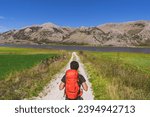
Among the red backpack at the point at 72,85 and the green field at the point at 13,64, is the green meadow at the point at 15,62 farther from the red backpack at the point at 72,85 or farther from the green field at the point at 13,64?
the red backpack at the point at 72,85

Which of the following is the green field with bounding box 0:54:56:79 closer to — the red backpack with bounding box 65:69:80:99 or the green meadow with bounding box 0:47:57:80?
the green meadow with bounding box 0:47:57:80

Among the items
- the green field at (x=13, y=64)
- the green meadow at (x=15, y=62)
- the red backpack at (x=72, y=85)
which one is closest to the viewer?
the red backpack at (x=72, y=85)

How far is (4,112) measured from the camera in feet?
44.4

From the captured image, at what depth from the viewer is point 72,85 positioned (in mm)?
12148

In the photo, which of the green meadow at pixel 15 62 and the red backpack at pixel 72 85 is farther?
the green meadow at pixel 15 62

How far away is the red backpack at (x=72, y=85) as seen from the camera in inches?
478

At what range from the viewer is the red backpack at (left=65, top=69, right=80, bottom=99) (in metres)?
12.1

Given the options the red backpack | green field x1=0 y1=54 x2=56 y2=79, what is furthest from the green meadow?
the red backpack

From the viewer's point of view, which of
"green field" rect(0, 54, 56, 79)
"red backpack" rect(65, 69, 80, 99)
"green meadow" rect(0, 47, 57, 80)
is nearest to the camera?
"red backpack" rect(65, 69, 80, 99)

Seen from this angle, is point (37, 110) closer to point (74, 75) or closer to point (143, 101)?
point (74, 75)

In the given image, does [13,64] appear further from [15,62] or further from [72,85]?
[72,85]

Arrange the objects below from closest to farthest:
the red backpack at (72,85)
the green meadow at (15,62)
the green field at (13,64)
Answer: the red backpack at (72,85), the green field at (13,64), the green meadow at (15,62)

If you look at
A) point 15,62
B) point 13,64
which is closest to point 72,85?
point 13,64

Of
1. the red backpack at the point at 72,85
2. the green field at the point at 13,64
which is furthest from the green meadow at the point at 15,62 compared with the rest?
the red backpack at the point at 72,85
